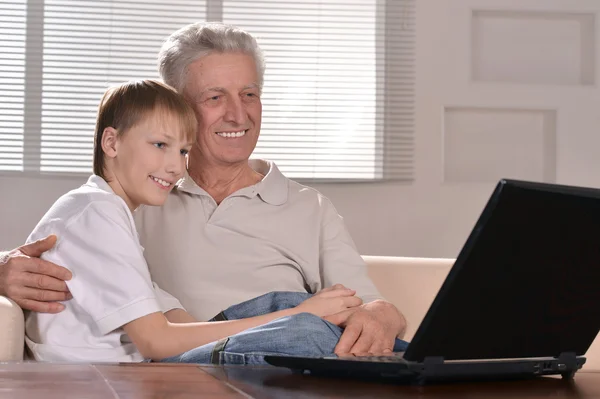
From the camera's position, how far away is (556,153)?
369 cm

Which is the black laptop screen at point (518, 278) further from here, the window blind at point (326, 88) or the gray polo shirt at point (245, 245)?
the window blind at point (326, 88)

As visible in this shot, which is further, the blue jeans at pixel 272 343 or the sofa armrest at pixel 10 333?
the sofa armrest at pixel 10 333

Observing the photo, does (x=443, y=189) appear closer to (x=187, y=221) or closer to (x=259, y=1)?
(x=259, y=1)

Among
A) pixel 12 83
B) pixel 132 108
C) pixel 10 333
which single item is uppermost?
pixel 12 83

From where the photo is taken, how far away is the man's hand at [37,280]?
1.58 meters

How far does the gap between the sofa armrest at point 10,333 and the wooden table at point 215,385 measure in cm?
67

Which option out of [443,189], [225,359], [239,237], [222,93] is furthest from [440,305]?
[443,189]

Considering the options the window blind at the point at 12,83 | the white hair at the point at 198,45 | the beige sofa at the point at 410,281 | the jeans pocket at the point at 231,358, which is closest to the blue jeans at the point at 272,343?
the jeans pocket at the point at 231,358

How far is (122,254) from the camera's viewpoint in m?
1.54

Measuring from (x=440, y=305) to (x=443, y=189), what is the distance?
9.38 ft

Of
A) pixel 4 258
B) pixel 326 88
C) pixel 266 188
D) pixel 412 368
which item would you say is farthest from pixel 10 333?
pixel 326 88

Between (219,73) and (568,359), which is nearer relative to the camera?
(568,359)

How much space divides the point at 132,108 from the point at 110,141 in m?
0.08

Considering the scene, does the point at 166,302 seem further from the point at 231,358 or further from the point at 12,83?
the point at 12,83
